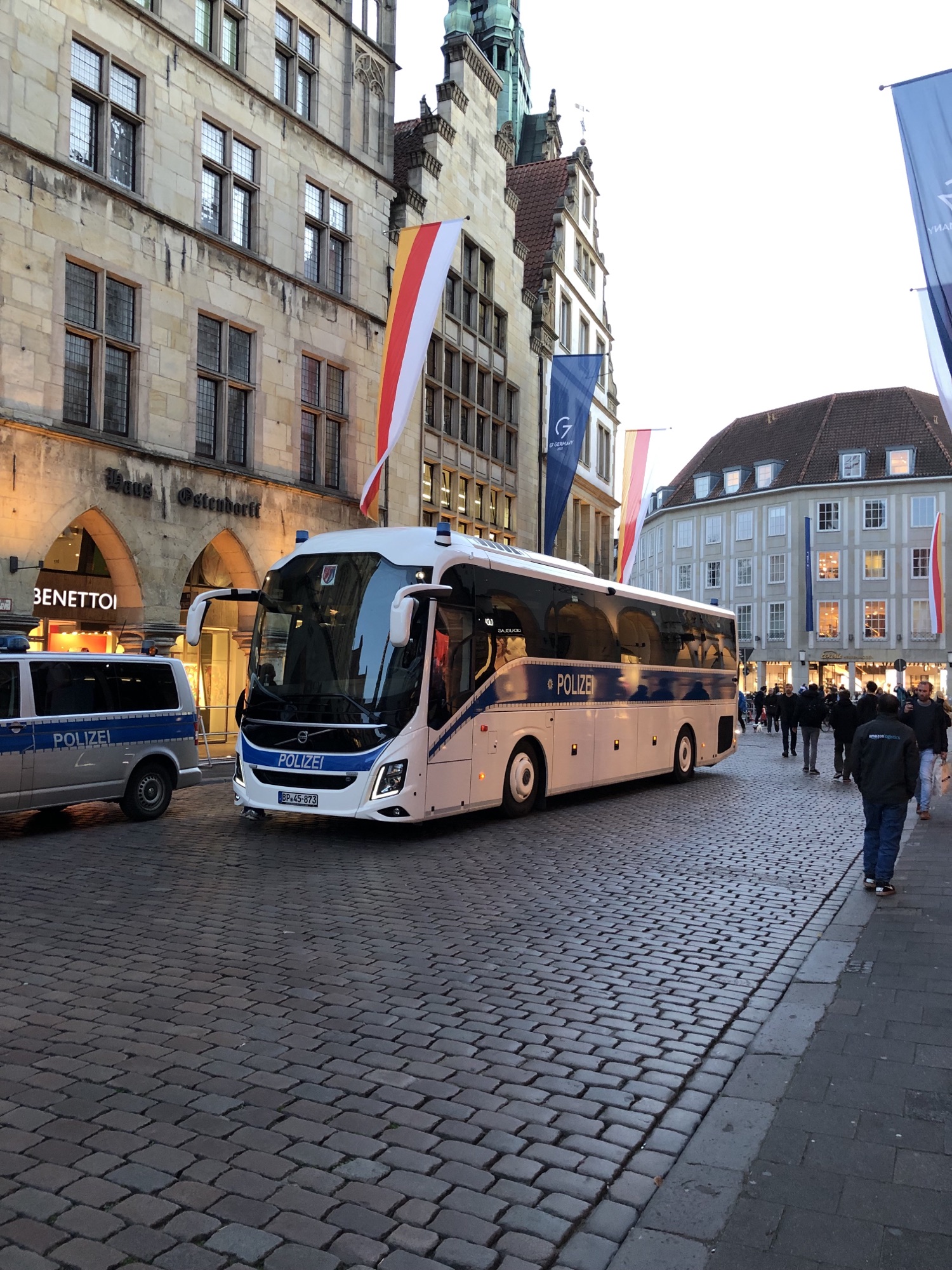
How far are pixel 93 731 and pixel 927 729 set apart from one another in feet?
35.5

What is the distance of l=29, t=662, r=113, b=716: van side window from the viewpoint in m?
12.6

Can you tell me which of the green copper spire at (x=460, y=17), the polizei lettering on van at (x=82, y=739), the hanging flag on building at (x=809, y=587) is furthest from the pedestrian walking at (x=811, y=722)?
the green copper spire at (x=460, y=17)

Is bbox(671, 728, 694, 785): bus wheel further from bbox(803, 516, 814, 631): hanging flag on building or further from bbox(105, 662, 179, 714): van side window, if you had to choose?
bbox(803, 516, 814, 631): hanging flag on building

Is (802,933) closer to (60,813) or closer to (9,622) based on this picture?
(60,813)

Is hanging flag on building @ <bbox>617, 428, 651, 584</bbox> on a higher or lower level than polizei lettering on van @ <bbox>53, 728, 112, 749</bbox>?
higher

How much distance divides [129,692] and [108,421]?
8943mm

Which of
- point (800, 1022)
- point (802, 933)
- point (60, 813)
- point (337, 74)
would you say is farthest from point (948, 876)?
point (337, 74)

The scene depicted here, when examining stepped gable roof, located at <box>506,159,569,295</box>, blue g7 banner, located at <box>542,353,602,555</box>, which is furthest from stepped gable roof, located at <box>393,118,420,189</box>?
stepped gable roof, located at <box>506,159,569,295</box>

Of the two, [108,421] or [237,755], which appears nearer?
[237,755]

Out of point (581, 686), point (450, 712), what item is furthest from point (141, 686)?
point (581, 686)

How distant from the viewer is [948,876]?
418 inches

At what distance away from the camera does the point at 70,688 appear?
13.0m

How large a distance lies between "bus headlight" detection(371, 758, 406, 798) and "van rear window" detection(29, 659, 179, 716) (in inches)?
139

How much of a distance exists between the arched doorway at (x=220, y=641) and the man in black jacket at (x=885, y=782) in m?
16.2
